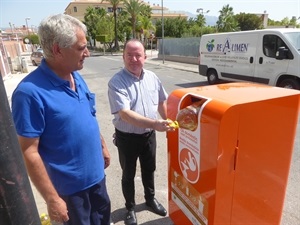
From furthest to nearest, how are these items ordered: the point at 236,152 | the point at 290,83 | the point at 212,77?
1. the point at 212,77
2. the point at 290,83
3. the point at 236,152

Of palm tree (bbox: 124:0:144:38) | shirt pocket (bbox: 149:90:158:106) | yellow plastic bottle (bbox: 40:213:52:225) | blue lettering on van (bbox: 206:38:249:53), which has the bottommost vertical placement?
yellow plastic bottle (bbox: 40:213:52:225)

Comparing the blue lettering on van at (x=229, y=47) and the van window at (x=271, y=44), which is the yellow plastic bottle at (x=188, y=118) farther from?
the blue lettering on van at (x=229, y=47)

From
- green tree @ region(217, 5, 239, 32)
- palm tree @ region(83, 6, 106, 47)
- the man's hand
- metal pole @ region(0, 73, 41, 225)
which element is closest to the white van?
the man's hand

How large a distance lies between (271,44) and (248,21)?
47.7 m

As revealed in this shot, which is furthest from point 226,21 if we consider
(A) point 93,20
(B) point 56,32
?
(B) point 56,32

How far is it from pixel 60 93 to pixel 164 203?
6.28ft

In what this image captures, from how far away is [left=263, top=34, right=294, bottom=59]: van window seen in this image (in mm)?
7518

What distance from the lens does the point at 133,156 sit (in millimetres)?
2426

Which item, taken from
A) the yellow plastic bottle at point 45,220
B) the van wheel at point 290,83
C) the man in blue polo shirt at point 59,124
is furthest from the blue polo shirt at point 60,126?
the van wheel at point 290,83

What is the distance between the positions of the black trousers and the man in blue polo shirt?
1.95 feet

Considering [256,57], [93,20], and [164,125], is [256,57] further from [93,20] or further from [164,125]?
[93,20]

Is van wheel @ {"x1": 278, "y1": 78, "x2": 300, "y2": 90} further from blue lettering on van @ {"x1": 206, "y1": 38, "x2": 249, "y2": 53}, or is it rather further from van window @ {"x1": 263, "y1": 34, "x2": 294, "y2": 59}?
blue lettering on van @ {"x1": 206, "y1": 38, "x2": 249, "y2": 53}

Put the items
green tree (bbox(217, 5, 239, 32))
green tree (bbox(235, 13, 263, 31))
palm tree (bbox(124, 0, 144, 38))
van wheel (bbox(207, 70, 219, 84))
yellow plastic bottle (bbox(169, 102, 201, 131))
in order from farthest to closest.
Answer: green tree (bbox(235, 13, 263, 31)) → green tree (bbox(217, 5, 239, 32)) → palm tree (bbox(124, 0, 144, 38)) → van wheel (bbox(207, 70, 219, 84)) → yellow plastic bottle (bbox(169, 102, 201, 131))

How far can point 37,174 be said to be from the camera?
1.41m
